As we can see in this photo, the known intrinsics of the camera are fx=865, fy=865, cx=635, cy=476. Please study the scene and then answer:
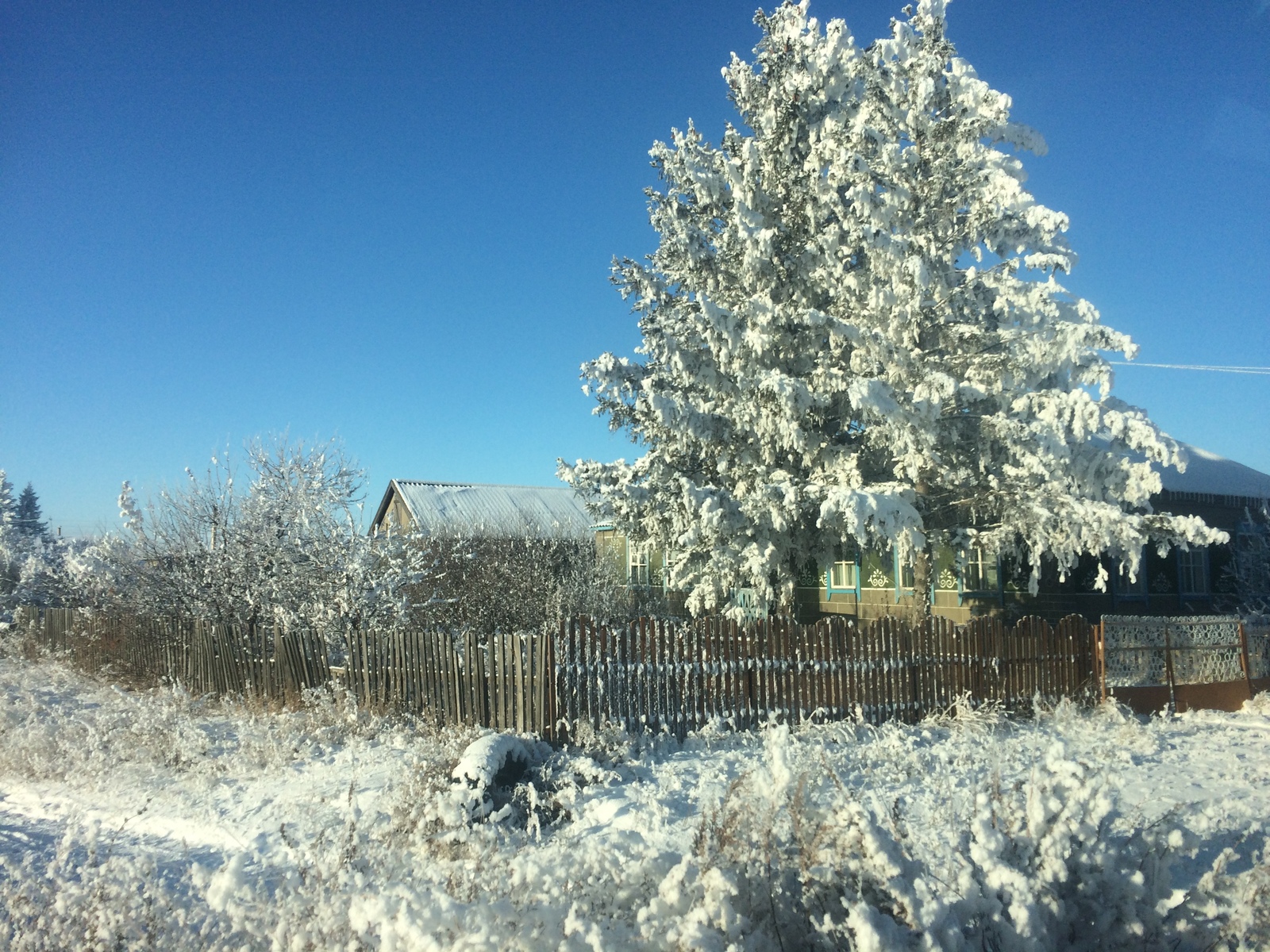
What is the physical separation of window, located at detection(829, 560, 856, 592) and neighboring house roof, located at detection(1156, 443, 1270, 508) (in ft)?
23.2

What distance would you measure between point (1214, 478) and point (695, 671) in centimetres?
1861

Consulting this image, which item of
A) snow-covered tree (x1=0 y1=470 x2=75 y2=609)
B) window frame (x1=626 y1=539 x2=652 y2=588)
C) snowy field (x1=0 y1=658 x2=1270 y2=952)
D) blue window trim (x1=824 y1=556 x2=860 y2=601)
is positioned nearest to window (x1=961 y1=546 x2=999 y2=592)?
blue window trim (x1=824 y1=556 x2=860 y2=601)

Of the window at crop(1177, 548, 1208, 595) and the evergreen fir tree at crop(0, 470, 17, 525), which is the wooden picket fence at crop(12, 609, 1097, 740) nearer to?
the window at crop(1177, 548, 1208, 595)

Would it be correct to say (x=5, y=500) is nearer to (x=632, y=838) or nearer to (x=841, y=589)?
(x=841, y=589)

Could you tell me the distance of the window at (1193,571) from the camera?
67.6ft

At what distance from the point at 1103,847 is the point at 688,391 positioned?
11727 mm

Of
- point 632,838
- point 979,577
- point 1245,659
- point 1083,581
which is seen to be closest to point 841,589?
point 979,577

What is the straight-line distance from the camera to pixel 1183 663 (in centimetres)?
1198

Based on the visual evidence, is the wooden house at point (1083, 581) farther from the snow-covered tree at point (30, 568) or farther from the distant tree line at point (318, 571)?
the snow-covered tree at point (30, 568)

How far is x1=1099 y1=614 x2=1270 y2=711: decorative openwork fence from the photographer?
1120 cm

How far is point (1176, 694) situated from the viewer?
11289 mm

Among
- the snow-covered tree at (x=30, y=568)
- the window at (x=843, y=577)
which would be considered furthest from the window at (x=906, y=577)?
the snow-covered tree at (x=30, y=568)

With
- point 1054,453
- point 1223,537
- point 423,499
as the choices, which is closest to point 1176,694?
point 1223,537

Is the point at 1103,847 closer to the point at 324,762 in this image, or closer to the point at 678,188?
the point at 324,762
